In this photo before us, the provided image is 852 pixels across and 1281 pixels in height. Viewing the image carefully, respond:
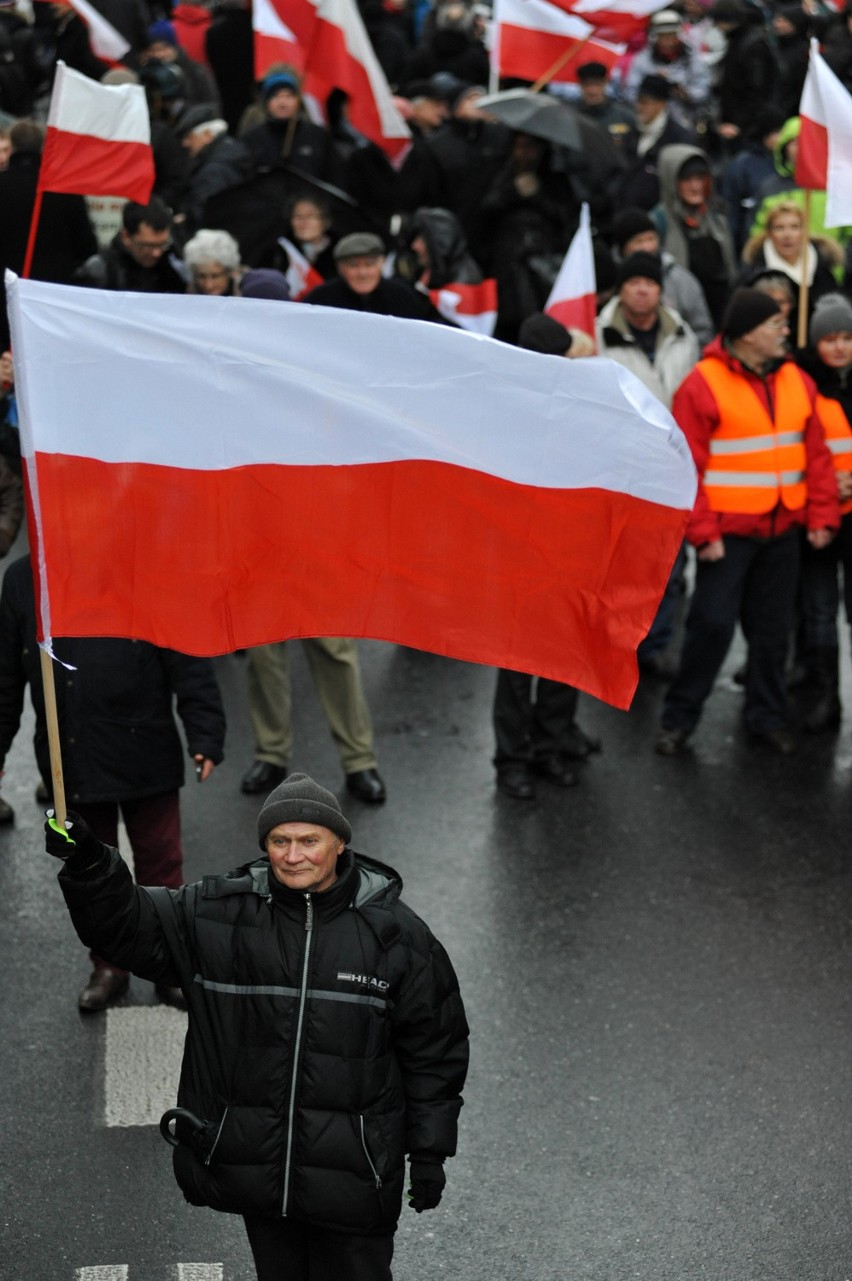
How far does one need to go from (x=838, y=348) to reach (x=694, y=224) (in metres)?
3.06

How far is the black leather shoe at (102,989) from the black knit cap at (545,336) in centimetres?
326

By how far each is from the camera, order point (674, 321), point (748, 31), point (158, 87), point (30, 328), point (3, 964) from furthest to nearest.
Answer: point (748, 31) < point (158, 87) < point (674, 321) < point (3, 964) < point (30, 328)

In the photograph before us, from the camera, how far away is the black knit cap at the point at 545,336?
7953 mm

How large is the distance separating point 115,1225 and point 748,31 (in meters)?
12.8

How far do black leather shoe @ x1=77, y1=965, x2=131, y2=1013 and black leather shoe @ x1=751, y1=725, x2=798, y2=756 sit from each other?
3734mm

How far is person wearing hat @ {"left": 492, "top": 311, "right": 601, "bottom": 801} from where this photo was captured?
8.23 m

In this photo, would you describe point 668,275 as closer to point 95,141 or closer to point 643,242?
point 643,242

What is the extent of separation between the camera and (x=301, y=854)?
14.0ft

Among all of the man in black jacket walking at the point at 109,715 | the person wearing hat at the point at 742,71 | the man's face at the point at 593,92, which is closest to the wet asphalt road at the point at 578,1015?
the man in black jacket walking at the point at 109,715

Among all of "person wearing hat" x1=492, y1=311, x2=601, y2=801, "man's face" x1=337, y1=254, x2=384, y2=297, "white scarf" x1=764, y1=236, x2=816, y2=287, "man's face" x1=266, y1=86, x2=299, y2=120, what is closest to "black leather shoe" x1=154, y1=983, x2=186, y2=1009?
"person wearing hat" x1=492, y1=311, x2=601, y2=801

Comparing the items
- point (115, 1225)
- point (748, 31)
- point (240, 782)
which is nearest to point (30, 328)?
point (115, 1225)

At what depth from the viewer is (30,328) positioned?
440 cm

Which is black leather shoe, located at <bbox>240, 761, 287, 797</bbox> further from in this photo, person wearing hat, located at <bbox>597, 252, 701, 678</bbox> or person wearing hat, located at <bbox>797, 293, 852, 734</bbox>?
person wearing hat, located at <bbox>797, 293, 852, 734</bbox>

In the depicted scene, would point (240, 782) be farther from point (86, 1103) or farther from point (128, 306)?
point (128, 306)
